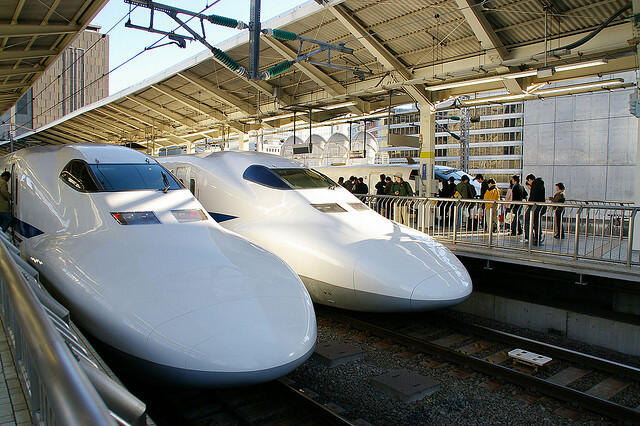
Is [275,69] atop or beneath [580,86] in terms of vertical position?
beneath

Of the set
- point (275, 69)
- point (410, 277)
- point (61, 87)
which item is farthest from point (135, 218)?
point (61, 87)

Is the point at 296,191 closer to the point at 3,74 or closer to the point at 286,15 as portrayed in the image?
the point at 286,15

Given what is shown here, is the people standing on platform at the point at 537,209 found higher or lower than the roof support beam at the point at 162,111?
lower

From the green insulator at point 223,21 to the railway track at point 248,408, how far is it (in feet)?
23.0

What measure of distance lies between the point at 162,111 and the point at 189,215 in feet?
63.1

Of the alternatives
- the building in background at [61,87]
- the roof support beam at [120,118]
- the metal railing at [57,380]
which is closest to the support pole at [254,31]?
the metal railing at [57,380]

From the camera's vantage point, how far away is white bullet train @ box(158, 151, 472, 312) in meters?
7.06

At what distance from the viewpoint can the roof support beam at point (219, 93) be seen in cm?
1903

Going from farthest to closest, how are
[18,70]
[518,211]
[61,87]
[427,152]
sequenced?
1. [61,87]
2. [18,70]
3. [427,152]
4. [518,211]

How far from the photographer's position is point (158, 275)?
198 inches

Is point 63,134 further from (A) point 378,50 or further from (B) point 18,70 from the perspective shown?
(A) point 378,50

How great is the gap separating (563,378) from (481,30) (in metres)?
8.01

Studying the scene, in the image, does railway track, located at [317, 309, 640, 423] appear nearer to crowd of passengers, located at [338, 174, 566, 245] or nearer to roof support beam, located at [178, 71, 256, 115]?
crowd of passengers, located at [338, 174, 566, 245]

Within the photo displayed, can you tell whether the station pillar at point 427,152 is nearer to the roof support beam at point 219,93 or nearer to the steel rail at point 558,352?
the steel rail at point 558,352
